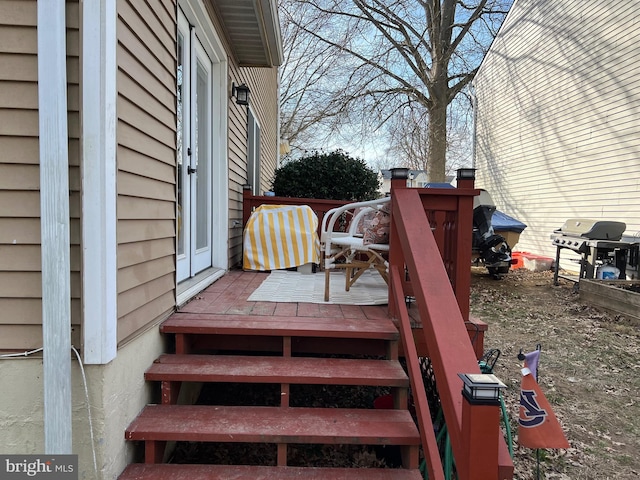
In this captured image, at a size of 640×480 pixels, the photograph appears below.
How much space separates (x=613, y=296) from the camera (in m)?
4.79

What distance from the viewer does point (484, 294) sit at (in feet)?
20.5

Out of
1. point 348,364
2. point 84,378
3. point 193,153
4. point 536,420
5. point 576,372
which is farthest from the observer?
point 576,372

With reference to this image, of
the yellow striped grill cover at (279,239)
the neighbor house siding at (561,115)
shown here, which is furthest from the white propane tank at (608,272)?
the yellow striped grill cover at (279,239)

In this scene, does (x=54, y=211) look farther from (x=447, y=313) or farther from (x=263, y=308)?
(x=447, y=313)

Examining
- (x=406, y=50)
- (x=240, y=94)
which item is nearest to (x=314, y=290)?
(x=240, y=94)

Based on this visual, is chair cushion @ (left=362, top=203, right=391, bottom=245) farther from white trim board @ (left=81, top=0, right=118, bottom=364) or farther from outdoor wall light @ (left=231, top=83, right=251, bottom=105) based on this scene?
outdoor wall light @ (left=231, top=83, right=251, bottom=105)

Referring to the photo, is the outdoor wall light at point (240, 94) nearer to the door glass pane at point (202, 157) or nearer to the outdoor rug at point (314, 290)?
the door glass pane at point (202, 157)

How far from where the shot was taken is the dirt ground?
7.51ft

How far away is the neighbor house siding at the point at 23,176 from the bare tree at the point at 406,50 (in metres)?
9.79

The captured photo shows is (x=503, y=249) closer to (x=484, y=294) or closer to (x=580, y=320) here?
(x=484, y=294)

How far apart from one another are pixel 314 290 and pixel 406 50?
393 inches

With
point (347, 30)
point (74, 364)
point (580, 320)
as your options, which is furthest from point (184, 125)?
point (347, 30)

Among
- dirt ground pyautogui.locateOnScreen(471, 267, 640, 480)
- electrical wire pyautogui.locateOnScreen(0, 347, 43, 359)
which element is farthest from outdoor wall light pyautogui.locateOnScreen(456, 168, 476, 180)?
electrical wire pyautogui.locateOnScreen(0, 347, 43, 359)

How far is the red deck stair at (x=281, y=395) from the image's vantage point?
1758 millimetres
